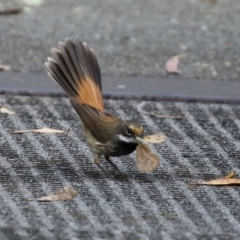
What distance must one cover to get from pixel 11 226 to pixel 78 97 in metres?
1.17

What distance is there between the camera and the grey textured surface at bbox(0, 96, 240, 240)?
11.8 ft

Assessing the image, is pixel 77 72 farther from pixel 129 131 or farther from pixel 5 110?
pixel 5 110

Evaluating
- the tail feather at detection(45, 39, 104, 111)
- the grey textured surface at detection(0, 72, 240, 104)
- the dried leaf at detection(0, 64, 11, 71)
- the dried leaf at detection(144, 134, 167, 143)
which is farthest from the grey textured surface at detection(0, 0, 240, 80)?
the tail feather at detection(45, 39, 104, 111)

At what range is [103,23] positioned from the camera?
718 centimetres

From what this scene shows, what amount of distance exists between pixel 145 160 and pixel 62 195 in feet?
1.68

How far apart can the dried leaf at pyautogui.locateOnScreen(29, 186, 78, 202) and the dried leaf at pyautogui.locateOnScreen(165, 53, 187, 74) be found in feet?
7.53

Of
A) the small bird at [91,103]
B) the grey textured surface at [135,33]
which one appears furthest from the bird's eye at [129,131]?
the grey textured surface at [135,33]

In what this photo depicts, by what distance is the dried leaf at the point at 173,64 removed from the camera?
608 centimetres

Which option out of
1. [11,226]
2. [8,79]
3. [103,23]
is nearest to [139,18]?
[103,23]

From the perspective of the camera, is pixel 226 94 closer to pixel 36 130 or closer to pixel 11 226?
pixel 36 130

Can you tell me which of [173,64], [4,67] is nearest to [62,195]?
[4,67]

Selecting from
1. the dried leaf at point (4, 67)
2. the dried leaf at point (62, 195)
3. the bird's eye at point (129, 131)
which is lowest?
the dried leaf at point (62, 195)

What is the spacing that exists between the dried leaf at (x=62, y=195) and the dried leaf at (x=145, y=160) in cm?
40

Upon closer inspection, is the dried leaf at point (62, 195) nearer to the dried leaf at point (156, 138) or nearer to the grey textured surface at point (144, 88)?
the dried leaf at point (156, 138)
